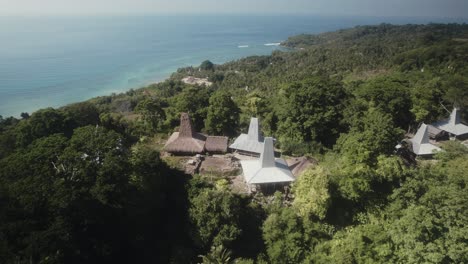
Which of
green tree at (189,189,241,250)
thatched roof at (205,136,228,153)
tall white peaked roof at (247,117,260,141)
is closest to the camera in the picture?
green tree at (189,189,241,250)

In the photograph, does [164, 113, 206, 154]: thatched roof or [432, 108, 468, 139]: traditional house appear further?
[432, 108, 468, 139]: traditional house

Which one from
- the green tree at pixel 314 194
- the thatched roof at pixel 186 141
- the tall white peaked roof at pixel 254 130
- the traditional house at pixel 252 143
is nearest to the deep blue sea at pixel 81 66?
the thatched roof at pixel 186 141

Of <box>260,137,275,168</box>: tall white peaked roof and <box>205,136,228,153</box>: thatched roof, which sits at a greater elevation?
<box>260,137,275,168</box>: tall white peaked roof

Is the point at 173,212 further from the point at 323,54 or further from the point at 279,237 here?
the point at 323,54

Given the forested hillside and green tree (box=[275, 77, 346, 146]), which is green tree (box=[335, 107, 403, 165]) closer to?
the forested hillside

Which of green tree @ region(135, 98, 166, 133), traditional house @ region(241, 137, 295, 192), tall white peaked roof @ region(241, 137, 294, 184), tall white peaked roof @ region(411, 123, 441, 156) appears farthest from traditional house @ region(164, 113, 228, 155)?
tall white peaked roof @ region(411, 123, 441, 156)

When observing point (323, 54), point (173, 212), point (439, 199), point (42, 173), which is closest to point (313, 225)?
point (439, 199)

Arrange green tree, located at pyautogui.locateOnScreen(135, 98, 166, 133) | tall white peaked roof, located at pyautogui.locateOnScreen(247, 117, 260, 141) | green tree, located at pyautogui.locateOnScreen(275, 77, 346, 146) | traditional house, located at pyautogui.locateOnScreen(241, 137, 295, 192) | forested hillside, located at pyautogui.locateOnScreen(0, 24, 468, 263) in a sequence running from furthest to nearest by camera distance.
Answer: green tree, located at pyautogui.locateOnScreen(135, 98, 166, 133)
green tree, located at pyautogui.locateOnScreen(275, 77, 346, 146)
tall white peaked roof, located at pyautogui.locateOnScreen(247, 117, 260, 141)
traditional house, located at pyautogui.locateOnScreen(241, 137, 295, 192)
forested hillside, located at pyautogui.locateOnScreen(0, 24, 468, 263)

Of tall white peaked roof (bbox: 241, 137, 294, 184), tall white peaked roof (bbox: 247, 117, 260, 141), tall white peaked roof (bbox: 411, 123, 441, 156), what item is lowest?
tall white peaked roof (bbox: 411, 123, 441, 156)

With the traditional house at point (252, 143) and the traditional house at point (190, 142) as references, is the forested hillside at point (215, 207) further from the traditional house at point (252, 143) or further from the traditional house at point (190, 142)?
the traditional house at point (190, 142)
